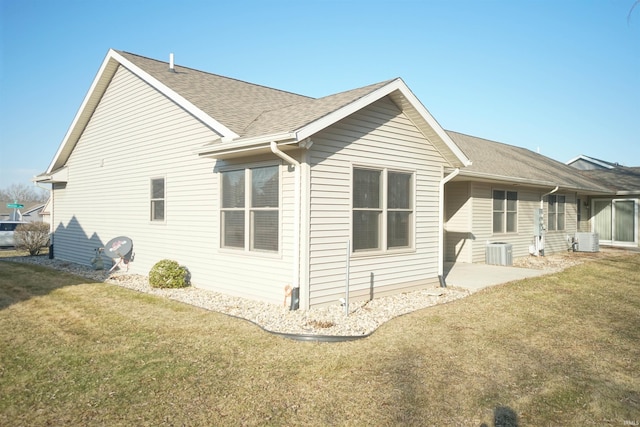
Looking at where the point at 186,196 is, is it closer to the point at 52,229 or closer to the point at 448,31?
the point at 52,229

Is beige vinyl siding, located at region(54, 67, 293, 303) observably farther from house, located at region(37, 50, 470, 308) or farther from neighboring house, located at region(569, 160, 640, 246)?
neighboring house, located at region(569, 160, 640, 246)

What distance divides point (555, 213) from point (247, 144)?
15113mm

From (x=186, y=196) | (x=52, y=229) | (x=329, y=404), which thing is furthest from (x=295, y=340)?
(x=52, y=229)

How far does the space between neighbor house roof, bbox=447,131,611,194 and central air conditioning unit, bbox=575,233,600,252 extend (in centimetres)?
195

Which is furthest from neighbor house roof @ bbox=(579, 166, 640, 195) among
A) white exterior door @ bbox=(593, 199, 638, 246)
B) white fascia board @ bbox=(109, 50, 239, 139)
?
white fascia board @ bbox=(109, 50, 239, 139)

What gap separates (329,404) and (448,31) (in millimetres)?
13754

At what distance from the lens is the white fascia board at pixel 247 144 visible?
6559mm

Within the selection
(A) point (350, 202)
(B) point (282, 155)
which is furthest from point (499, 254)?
(B) point (282, 155)

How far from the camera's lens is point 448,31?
14156 millimetres

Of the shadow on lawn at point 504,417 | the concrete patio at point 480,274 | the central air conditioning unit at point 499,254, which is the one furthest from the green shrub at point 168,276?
the central air conditioning unit at point 499,254

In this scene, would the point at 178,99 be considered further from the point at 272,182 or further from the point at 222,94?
the point at 272,182

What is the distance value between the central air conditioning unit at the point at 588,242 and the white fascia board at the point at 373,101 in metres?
11.0

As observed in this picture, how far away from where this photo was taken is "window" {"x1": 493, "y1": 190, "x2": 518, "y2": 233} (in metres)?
14.4

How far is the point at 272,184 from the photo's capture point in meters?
7.66
